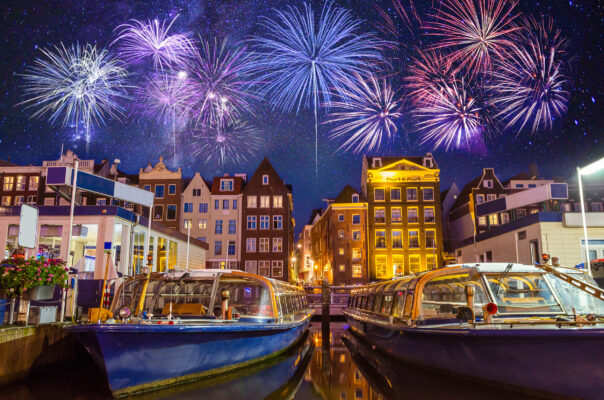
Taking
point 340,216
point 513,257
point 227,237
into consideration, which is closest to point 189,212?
point 227,237

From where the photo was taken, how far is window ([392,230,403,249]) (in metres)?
56.3

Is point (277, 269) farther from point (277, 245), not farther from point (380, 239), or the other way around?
point (380, 239)

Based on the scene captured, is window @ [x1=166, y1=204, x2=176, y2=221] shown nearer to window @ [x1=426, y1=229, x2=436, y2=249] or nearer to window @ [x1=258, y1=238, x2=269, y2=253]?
window @ [x1=258, y1=238, x2=269, y2=253]

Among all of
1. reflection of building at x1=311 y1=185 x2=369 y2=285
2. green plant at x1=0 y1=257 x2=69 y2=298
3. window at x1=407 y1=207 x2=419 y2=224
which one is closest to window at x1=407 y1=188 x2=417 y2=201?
window at x1=407 y1=207 x2=419 y2=224

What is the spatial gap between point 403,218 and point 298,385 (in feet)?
149

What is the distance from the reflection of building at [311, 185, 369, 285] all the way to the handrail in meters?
44.2

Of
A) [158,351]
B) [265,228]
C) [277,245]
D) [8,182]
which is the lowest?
[158,351]

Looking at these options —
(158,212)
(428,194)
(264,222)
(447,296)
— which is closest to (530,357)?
(447,296)

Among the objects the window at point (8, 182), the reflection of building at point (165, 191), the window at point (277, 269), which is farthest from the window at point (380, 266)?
the window at point (8, 182)

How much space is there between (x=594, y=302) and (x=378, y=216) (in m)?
42.2

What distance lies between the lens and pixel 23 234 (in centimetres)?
1355

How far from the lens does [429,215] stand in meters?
56.5

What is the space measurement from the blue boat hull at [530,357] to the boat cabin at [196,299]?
18.3ft

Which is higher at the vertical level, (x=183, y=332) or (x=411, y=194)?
(x=411, y=194)
